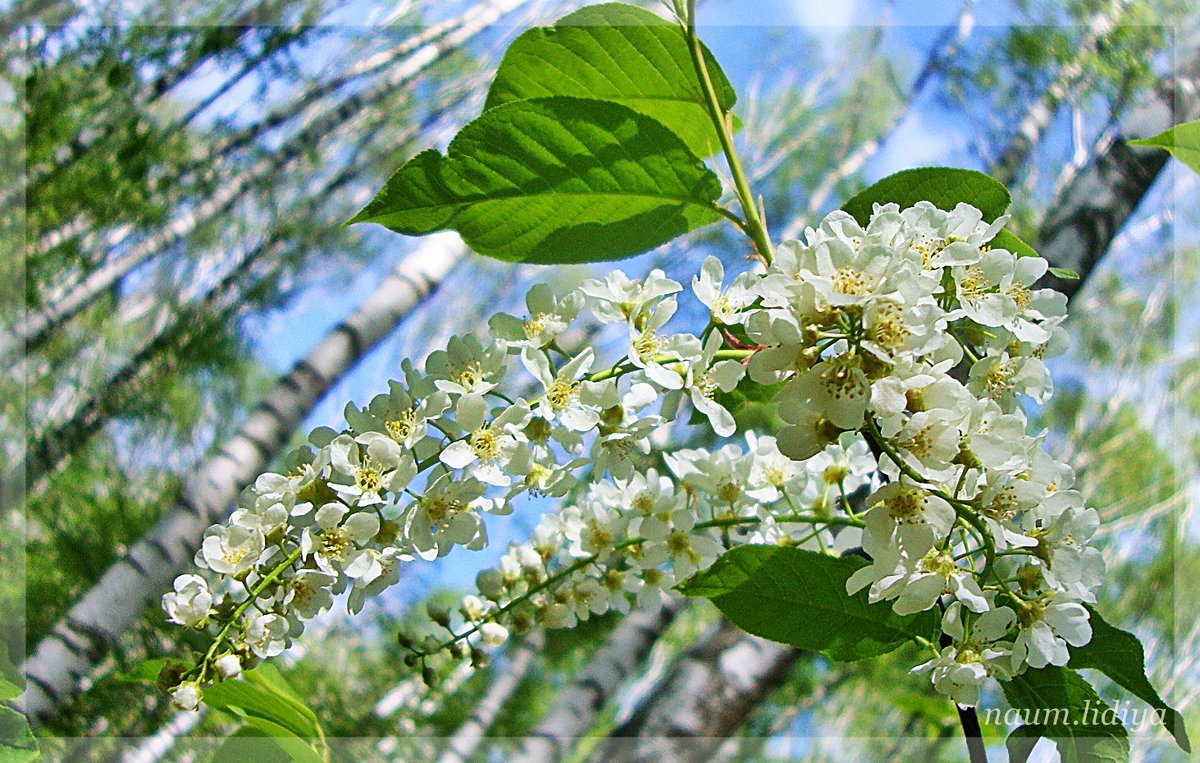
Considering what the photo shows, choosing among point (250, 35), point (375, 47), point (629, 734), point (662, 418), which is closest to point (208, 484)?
point (629, 734)

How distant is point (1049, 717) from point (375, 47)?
4.01m

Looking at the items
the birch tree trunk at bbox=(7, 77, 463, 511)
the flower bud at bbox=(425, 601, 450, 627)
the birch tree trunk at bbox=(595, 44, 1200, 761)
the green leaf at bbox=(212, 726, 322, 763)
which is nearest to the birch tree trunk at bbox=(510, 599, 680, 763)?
the birch tree trunk at bbox=(595, 44, 1200, 761)

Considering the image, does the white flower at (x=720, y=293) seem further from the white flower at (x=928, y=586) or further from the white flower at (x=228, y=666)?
the white flower at (x=228, y=666)

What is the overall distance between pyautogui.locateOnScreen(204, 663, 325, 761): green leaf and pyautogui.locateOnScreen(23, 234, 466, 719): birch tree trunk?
805 mm

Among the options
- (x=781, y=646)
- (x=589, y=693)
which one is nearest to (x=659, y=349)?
(x=781, y=646)

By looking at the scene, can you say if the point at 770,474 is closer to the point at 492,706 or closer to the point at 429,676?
the point at 429,676

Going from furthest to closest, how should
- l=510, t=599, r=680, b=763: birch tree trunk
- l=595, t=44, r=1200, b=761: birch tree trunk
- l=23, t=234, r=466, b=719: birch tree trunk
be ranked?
l=510, t=599, r=680, b=763: birch tree trunk → l=23, t=234, r=466, b=719: birch tree trunk → l=595, t=44, r=1200, b=761: birch tree trunk

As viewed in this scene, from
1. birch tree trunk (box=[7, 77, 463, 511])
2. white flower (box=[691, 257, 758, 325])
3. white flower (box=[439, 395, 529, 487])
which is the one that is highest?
white flower (box=[691, 257, 758, 325])

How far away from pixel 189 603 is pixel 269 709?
0.06 m

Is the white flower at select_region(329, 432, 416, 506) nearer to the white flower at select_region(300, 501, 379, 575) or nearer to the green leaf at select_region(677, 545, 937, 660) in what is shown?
the white flower at select_region(300, 501, 379, 575)

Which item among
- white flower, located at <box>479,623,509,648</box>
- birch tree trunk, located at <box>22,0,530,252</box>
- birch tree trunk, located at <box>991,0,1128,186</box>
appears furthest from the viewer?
birch tree trunk, located at <box>991,0,1128,186</box>

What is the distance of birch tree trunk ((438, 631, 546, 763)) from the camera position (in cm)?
240

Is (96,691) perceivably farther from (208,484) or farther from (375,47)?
(375,47)

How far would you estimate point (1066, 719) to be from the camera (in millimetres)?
315
